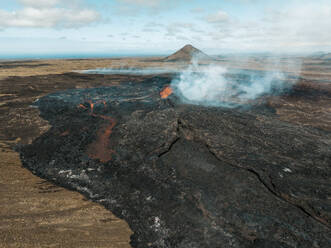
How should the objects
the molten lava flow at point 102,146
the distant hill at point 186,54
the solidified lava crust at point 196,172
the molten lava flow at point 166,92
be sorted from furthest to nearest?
the distant hill at point 186,54, the molten lava flow at point 166,92, the molten lava flow at point 102,146, the solidified lava crust at point 196,172

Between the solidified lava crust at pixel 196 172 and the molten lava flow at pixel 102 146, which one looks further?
the molten lava flow at pixel 102 146

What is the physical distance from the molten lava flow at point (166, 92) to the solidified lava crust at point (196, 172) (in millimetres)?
5258

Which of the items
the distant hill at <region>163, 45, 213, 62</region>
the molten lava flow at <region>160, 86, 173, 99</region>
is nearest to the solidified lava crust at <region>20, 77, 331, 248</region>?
the molten lava flow at <region>160, 86, 173, 99</region>

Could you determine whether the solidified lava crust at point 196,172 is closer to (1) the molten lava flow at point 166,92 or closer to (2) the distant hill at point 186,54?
(1) the molten lava flow at point 166,92

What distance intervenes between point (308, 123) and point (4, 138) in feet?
83.5

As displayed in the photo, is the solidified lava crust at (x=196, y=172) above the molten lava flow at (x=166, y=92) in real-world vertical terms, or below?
below

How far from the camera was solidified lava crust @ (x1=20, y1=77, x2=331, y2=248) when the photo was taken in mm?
8289

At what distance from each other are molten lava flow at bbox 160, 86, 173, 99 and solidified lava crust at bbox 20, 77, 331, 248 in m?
5.26

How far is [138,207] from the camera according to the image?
32.2 feet

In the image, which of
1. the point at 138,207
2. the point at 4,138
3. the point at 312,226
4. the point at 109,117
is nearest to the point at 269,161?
the point at 312,226

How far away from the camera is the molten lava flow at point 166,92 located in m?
24.5

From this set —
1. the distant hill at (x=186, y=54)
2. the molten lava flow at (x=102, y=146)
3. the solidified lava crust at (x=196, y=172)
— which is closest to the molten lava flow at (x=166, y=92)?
the solidified lava crust at (x=196, y=172)

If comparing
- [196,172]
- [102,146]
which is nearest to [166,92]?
[102,146]

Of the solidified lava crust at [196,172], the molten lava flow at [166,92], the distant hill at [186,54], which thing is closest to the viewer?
the solidified lava crust at [196,172]
